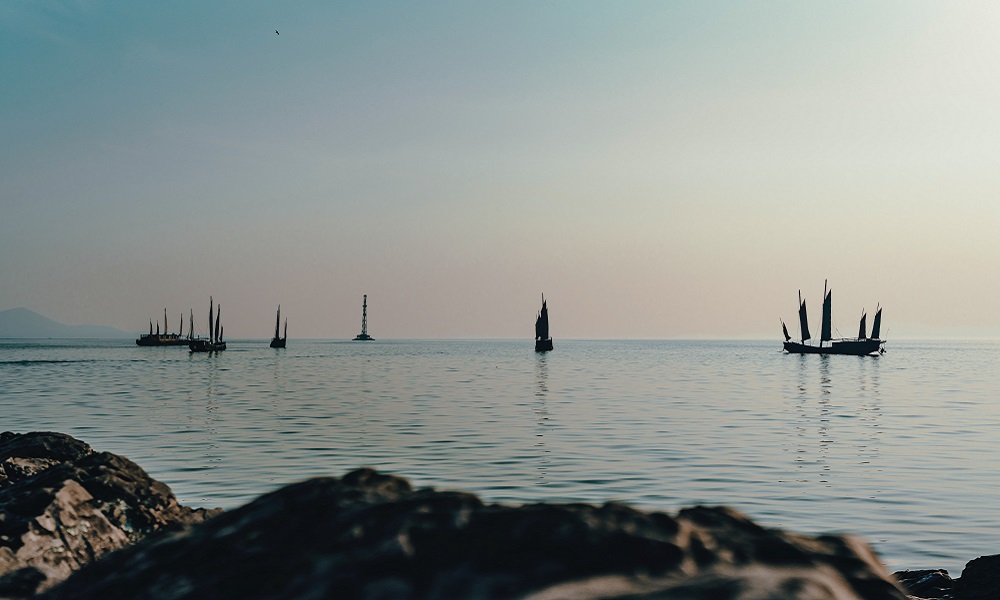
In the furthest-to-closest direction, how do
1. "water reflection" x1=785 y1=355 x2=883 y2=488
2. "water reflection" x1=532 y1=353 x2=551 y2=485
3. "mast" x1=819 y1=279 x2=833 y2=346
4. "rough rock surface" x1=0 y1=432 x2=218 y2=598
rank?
"mast" x1=819 y1=279 x2=833 y2=346 < "water reflection" x1=785 y1=355 x2=883 y2=488 < "water reflection" x1=532 y1=353 x2=551 y2=485 < "rough rock surface" x1=0 y1=432 x2=218 y2=598

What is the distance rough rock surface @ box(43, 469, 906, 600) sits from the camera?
8.98 feet

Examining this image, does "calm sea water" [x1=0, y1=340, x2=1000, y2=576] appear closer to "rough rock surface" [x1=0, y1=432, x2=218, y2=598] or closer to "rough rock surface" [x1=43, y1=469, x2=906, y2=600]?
"rough rock surface" [x1=0, y1=432, x2=218, y2=598]

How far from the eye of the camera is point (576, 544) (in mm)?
2938

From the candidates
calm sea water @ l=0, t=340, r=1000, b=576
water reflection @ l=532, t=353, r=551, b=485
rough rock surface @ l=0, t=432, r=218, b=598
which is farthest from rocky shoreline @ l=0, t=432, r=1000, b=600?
water reflection @ l=532, t=353, r=551, b=485

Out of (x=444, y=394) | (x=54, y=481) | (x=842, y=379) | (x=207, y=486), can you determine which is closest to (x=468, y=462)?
(x=207, y=486)

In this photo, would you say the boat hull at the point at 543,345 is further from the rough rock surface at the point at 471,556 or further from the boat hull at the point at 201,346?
the rough rock surface at the point at 471,556

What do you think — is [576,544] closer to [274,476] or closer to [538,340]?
[274,476]

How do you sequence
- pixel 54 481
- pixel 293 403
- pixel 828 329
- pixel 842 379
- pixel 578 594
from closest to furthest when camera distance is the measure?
pixel 578 594
pixel 54 481
pixel 293 403
pixel 842 379
pixel 828 329

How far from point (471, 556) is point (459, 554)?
45 millimetres

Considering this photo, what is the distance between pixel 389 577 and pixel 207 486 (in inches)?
624

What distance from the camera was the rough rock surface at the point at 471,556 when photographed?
108 inches

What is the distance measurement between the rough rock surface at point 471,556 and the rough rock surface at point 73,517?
115 centimetres

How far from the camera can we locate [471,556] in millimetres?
2908

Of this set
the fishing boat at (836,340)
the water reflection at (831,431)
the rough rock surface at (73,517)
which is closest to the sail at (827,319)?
the fishing boat at (836,340)
